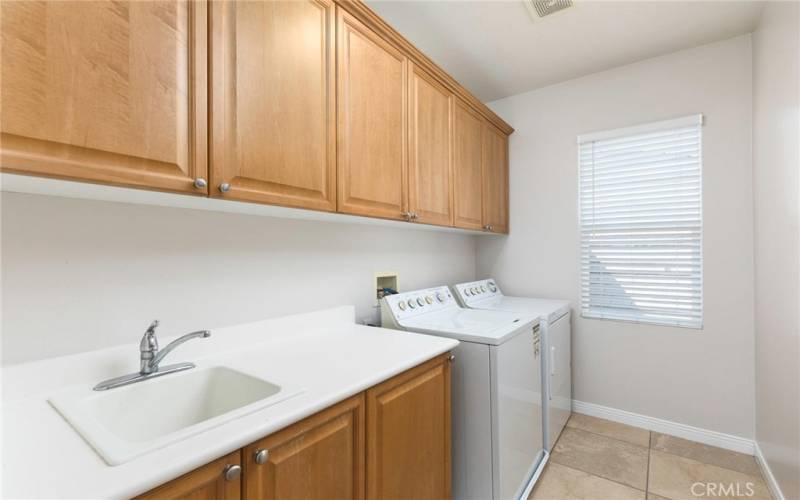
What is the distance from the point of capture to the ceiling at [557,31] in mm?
1907

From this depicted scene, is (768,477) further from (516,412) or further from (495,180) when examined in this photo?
(495,180)

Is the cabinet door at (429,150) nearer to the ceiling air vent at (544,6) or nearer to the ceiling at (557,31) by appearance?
the ceiling at (557,31)

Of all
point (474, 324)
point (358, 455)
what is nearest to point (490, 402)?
point (474, 324)

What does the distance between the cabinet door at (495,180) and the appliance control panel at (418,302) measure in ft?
2.16

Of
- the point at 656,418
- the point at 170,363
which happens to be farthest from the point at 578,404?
the point at 170,363

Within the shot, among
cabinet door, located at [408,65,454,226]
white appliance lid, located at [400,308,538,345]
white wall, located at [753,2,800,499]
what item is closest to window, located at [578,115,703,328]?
white wall, located at [753,2,800,499]

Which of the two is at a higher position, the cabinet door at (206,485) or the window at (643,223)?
the window at (643,223)

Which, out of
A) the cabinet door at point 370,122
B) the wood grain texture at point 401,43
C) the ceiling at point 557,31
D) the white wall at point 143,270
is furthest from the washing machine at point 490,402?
the ceiling at point 557,31

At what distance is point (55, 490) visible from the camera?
0.57m

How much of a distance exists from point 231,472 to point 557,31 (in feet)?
8.48

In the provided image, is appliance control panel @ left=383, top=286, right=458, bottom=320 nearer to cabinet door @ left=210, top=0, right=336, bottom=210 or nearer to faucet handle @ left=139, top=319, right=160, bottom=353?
cabinet door @ left=210, top=0, right=336, bottom=210

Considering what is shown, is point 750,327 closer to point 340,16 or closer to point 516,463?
point 516,463

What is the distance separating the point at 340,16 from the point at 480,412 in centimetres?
174

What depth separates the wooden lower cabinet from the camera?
76 centimetres
